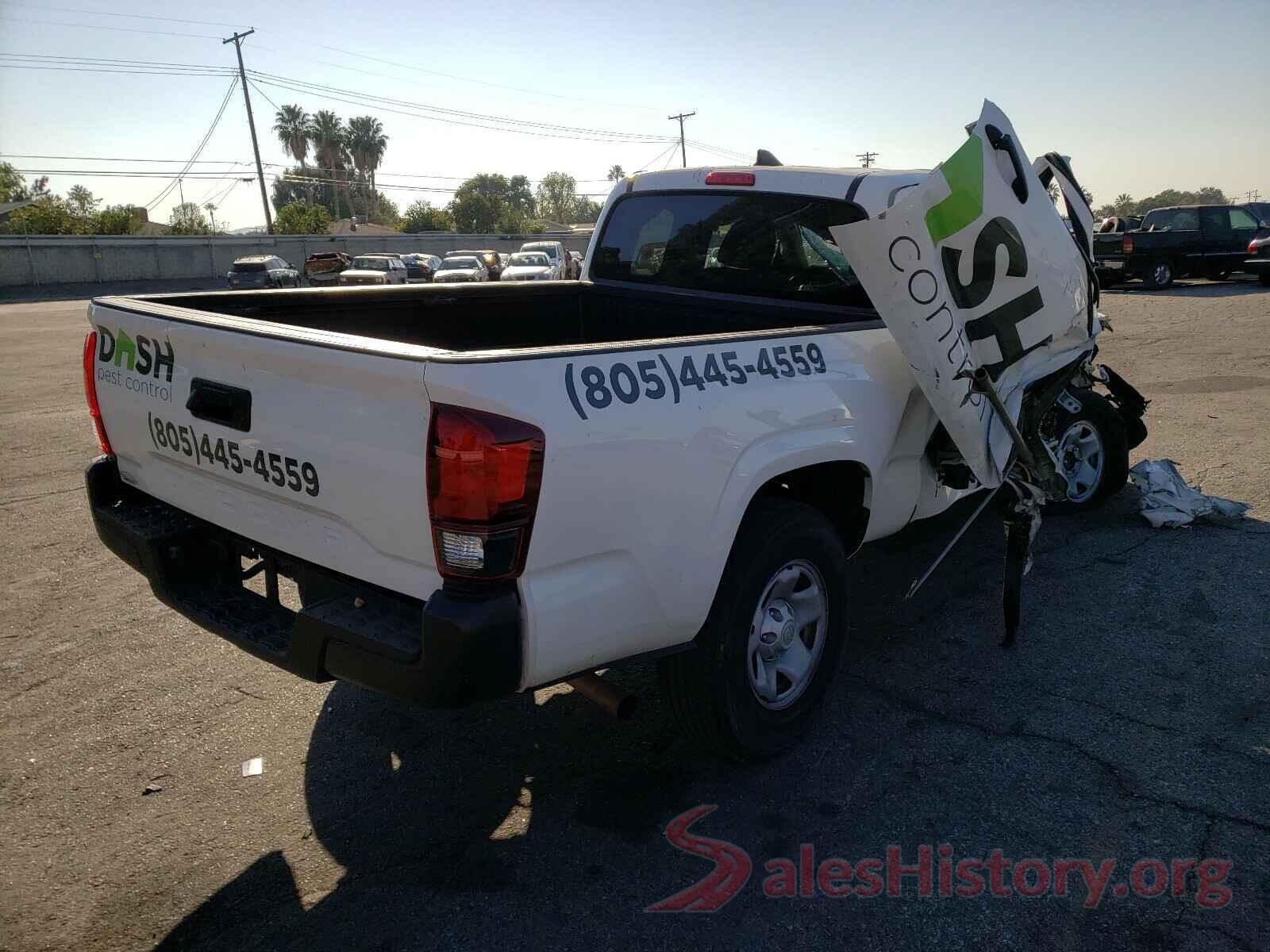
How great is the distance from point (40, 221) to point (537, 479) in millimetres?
66678

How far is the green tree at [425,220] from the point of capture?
289 feet

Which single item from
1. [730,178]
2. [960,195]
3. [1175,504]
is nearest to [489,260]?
[1175,504]

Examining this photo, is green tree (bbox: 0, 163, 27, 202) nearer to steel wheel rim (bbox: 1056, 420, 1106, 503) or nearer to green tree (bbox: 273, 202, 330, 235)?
green tree (bbox: 273, 202, 330, 235)

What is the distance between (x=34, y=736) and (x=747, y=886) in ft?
8.87

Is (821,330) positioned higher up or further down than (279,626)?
higher up

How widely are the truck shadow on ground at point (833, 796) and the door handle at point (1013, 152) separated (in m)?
1.99

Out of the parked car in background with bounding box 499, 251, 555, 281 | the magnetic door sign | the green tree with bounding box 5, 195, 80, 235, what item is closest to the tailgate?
the magnetic door sign

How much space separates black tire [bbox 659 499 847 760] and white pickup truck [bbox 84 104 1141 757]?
0.4 inches

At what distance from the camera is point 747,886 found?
9.00ft

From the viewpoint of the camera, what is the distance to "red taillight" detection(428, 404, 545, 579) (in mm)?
2309

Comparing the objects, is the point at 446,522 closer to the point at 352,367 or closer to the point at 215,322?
the point at 352,367

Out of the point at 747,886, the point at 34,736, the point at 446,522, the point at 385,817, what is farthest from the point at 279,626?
the point at 747,886

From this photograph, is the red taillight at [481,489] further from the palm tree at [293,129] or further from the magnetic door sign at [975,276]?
the palm tree at [293,129]

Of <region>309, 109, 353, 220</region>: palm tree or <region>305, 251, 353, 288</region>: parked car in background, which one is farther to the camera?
<region>309, 109, 353, 220</region>: palm tree
